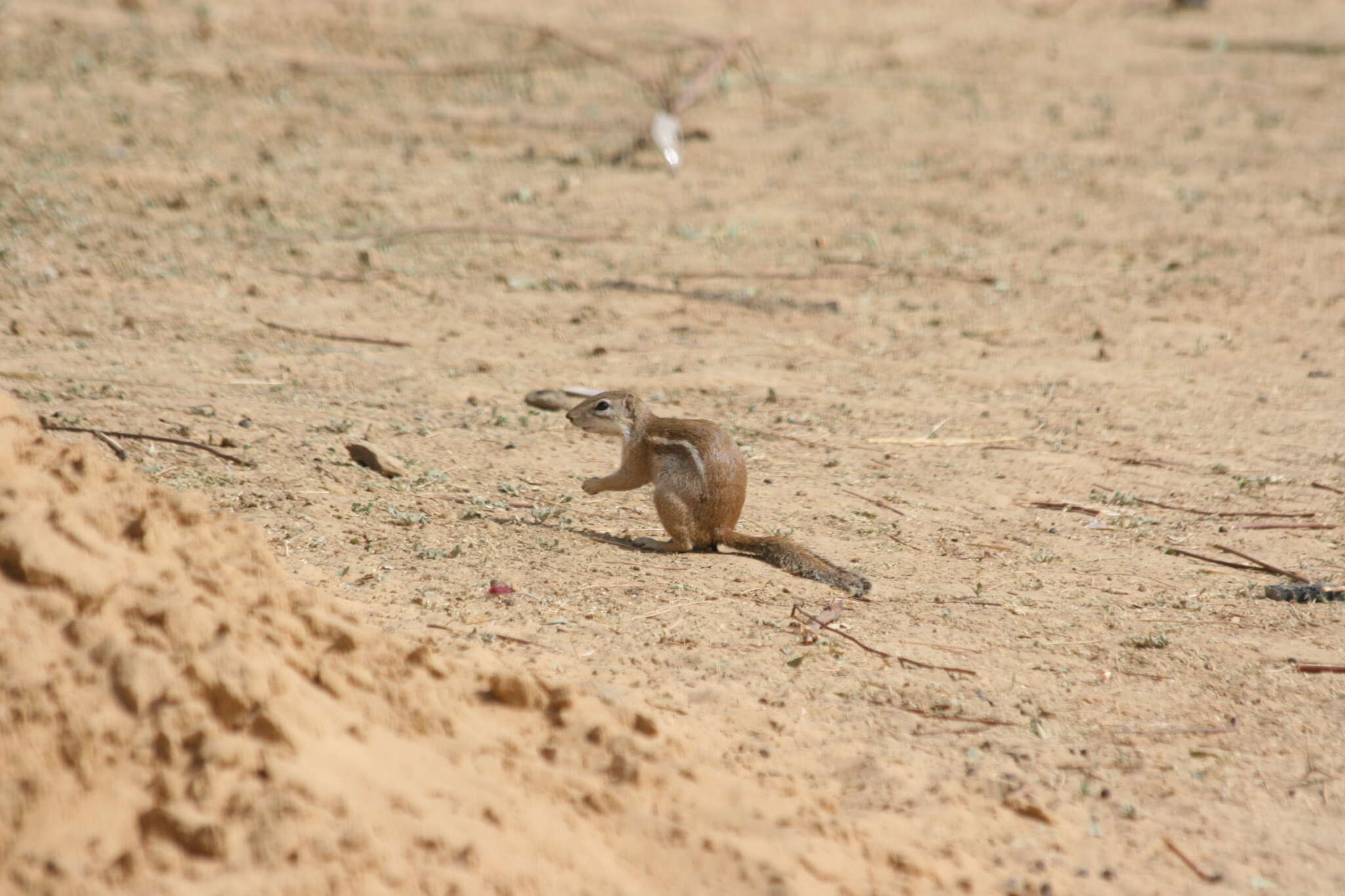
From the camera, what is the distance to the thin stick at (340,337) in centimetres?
639

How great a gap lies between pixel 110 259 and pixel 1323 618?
19.1ft

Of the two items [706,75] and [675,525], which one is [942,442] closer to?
[675,525]

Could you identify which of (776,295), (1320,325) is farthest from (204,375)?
(1320,325)

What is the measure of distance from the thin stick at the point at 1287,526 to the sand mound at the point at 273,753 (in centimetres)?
284

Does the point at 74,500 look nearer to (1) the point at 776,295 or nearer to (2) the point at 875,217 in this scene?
(1) the point at 776,295

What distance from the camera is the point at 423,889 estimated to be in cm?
221

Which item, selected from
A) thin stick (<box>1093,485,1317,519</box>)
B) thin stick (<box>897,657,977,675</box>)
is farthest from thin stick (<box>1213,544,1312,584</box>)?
thin stick (<box>897,657,977,675</box>)

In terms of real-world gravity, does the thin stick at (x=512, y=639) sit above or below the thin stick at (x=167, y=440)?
below

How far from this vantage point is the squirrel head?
4984 mm

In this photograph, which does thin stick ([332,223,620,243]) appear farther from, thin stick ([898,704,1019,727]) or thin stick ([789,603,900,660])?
thin stick ([898,704,1019,727])

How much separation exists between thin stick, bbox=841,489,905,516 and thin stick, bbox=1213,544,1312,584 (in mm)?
1113

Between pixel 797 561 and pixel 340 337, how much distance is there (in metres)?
3.04

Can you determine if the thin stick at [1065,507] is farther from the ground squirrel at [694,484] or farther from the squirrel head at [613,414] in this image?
the squirrel head at [613,414]

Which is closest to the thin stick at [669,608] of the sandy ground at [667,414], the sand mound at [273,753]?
the sandy ground at [667,414]
